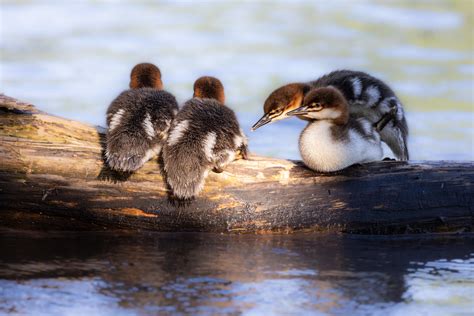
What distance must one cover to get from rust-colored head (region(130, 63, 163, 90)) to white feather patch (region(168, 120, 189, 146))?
3.02 feet

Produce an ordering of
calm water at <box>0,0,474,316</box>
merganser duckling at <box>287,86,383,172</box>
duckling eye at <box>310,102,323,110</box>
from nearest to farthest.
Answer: calm water at <box>0,0,474,316</box> → merganser duckling at <box>287,86,383,172</box> → duckling eye at <box>310,102,323,110</box>

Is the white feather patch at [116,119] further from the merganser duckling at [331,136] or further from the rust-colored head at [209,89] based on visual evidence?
the merganser duckling at [331,136]

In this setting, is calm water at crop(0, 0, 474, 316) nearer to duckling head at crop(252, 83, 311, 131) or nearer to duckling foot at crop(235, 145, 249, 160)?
duckling foot at crop(235, 145, 249, 160)

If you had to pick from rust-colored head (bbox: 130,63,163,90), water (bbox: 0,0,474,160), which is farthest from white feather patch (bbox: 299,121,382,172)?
water (bbox: 0,0,474,160)

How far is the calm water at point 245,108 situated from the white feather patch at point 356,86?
116 centimetres

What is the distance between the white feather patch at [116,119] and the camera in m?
5.56

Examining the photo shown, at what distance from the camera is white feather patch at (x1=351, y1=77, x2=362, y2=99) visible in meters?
6.27

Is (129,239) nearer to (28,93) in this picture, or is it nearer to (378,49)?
(28,93)

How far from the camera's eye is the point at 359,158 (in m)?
5.69

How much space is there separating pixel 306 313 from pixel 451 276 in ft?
3.29

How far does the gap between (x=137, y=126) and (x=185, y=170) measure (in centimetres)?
41

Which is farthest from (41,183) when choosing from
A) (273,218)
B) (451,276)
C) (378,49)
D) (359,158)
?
(378,49)

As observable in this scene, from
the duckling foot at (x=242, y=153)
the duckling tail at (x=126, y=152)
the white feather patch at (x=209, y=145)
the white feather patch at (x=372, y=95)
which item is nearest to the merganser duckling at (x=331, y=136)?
the duckling foot at (x=242, y=153)

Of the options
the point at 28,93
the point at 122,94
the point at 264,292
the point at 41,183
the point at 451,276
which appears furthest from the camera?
the point at 28,93
